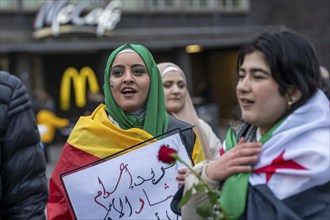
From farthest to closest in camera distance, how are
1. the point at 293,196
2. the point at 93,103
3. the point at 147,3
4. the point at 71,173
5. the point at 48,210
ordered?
the point at 147,3, the point at 93,103, the point at 48,210, the point at 71,173, the point at 293,196

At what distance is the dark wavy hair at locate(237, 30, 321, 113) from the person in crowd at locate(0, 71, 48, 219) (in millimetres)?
969

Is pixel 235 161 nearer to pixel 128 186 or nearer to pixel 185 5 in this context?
pixel 128 186

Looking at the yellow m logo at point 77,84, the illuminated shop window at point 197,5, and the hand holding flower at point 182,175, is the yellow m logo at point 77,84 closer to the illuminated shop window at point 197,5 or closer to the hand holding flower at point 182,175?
the illuminated shop window at point 197,5

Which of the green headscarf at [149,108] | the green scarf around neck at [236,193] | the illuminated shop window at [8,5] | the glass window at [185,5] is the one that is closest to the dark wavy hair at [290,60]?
the green scarf around neck at [236,193]

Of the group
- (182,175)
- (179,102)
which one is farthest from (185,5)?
(182,175)

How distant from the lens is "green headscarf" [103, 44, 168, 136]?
131 inches

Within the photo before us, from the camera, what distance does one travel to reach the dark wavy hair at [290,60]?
1997 millimetres

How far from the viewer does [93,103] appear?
1396 centimetres

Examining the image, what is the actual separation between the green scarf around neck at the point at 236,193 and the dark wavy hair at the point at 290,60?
0.40 ft

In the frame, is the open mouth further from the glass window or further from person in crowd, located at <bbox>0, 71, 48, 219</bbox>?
the glass window

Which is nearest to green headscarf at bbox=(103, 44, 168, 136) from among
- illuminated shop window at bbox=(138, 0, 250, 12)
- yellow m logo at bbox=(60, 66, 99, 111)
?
yellow m logo at bbox=(60, 66, 99, 111)

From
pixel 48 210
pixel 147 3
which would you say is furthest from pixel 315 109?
pixel 147 3

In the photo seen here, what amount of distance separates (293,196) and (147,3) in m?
24.1

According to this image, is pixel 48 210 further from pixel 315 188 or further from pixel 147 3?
pixel 147 3
